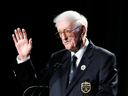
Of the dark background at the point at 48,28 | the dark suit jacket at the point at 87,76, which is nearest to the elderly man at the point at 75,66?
the dark suit jacket at the point at 87,76

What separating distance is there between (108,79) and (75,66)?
35 cm

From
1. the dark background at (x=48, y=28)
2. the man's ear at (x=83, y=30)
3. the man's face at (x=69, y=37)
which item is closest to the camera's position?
the man's face at (x=69, y=37)

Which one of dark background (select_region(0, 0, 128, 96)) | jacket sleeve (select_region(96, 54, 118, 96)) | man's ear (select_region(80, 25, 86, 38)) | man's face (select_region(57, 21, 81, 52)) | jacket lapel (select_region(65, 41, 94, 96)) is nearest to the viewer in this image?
jacket sleeve (select_region(96, 54, 118, 96))

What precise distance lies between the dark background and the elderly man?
831mm

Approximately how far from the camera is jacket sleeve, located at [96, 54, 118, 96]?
1595 mm

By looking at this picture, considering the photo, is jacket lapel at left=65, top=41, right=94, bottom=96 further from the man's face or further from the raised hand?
the raised hand

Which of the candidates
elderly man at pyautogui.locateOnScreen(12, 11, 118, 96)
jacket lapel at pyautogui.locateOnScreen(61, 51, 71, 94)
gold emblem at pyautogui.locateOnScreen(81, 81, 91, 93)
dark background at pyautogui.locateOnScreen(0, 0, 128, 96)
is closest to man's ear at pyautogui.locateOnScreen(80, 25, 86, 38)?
elderly man at pyautogui.locateOnScreen(12, 11, 118, 96)

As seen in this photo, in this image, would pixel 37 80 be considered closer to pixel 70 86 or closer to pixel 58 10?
pixel 70 86

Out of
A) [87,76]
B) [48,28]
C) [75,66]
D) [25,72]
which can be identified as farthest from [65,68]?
[48,28]

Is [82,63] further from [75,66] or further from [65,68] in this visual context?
[65,68]

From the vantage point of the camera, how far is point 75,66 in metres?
1.83

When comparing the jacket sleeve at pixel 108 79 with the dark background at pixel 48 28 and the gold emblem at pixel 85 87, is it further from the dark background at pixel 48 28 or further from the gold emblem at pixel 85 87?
the dark background at pixel 48 28

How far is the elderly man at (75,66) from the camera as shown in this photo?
166 centimetres

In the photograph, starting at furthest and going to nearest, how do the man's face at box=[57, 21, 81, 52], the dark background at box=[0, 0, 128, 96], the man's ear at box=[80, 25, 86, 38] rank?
the dark background at box=[0, 0, 128, 96], the man's ear at box=[80, 25, 86, 38], the man's face at box=[57, 21, 81, 52]
